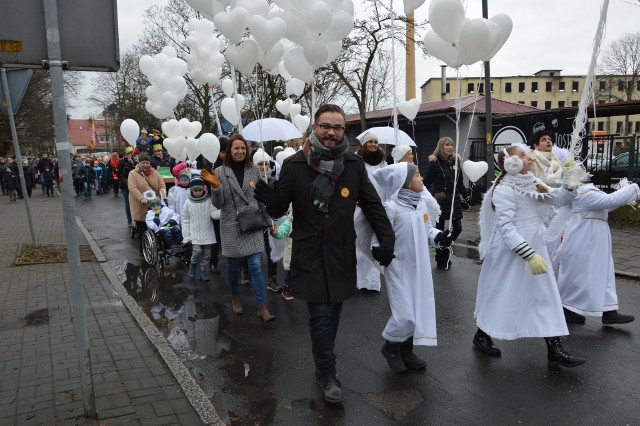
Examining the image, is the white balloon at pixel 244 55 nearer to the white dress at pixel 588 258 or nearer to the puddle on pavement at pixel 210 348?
the puddle on pavement at pixel 210 348

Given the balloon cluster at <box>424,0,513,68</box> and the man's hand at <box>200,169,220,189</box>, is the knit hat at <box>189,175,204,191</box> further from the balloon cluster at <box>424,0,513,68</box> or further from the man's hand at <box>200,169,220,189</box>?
the balloon cluster at <box>424,0,513,68</box>

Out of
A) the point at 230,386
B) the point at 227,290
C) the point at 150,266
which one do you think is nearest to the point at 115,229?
the point at 150,266

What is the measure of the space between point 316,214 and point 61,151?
1.69m

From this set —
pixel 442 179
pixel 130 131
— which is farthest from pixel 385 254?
pixel 130 131

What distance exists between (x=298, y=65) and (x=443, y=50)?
150cm

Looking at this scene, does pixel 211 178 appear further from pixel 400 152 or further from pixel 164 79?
pixel 164 79

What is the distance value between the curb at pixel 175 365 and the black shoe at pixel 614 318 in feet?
13.2

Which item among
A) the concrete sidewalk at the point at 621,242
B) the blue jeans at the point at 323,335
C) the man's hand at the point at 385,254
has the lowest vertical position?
the concrete sidewalk at the point at 621,242

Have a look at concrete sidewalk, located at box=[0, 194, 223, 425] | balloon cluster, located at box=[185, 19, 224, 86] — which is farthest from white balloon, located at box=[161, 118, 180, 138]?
concrete sidewalk, located at box=[0, 194, 223, 425]

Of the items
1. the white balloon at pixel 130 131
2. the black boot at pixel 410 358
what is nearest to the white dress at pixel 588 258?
the black boot at pixel 410 358

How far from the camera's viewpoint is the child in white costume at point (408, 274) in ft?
12.8

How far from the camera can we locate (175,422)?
10.4 feet

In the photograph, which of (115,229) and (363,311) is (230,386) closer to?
(363,311)

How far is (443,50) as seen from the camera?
423 cm
